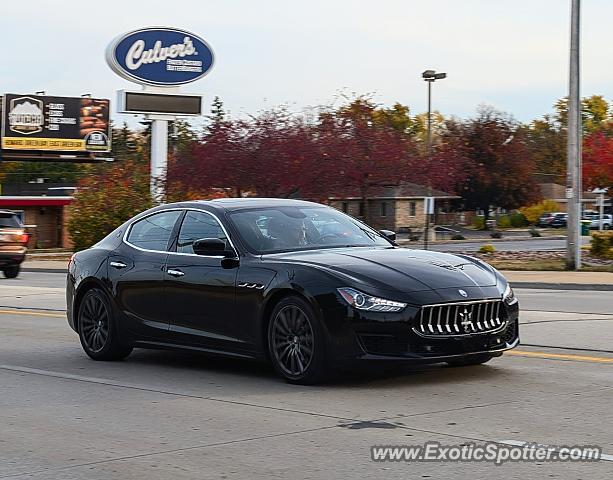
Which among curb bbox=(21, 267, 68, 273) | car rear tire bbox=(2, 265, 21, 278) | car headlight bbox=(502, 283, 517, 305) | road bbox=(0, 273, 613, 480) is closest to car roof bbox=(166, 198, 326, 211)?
road bbox=(0, 273, 613, 480)

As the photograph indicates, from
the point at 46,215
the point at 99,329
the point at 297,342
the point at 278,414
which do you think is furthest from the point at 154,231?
the point at 46,215

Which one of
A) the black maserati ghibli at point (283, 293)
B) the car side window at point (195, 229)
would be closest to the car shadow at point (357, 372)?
the black maserati ghibli at point (283, 293)

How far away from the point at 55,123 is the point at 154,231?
6863cm

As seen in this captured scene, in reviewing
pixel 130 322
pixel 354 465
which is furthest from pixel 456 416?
pixel 130 322

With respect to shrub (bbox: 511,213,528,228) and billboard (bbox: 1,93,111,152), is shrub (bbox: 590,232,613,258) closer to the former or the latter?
billboard (bbox: 1,93,111,152)

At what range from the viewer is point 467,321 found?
892cm

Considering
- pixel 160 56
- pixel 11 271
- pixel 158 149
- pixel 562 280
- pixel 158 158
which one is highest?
pixel 160 56

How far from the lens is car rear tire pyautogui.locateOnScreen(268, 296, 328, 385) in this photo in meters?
8.95

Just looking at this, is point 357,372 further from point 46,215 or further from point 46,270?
point 46,215

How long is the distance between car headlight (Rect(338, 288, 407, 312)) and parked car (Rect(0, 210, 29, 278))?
22350mm

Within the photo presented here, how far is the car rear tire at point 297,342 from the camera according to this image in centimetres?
895

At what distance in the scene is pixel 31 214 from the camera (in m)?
71.5

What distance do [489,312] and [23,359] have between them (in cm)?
508

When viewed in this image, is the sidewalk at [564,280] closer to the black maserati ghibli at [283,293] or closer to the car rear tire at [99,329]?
the black maserati ghibli at [283,293]
